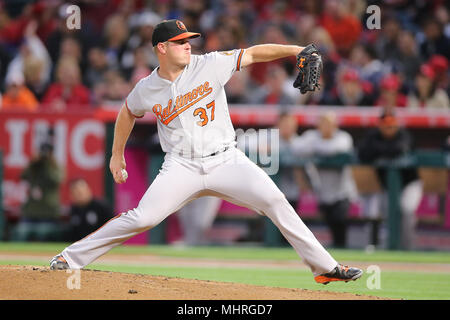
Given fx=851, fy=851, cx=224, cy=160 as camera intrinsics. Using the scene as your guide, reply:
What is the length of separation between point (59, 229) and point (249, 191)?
594 centimetres

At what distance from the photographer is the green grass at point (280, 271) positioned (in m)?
6.99

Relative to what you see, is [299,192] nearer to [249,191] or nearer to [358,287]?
[358,287]

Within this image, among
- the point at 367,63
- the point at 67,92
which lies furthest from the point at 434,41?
the point at 67,92

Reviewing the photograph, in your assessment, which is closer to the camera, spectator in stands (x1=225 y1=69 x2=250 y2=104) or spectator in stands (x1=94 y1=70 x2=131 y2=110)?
spectator in stands (x1=225 y1=69 x2=250 y2=104)

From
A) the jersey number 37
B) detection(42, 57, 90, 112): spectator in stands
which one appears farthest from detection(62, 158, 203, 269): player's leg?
detection(42, 57, 90, 112): spectator in stands

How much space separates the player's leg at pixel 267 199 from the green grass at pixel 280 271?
3.24 ft

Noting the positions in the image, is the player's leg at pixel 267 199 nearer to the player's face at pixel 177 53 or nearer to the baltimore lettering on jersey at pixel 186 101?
the baltimore lettering on jersey at pixel 186 101

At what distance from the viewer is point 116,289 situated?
17.9ft

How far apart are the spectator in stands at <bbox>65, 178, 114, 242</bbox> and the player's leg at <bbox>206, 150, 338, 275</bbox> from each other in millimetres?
5087

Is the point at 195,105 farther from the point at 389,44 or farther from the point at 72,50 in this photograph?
the point at 72,50

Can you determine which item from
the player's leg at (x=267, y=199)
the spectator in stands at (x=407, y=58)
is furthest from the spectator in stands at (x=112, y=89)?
the player's leg at (x=267, y=199)

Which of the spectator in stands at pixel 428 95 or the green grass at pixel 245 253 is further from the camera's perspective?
the spectator in stands at pixel 428 95

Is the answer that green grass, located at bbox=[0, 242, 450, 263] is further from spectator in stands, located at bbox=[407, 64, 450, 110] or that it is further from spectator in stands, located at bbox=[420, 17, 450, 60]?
spectator in stands, located at bbox=[420, 17, 450, 60]

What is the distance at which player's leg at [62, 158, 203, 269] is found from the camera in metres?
5.71
